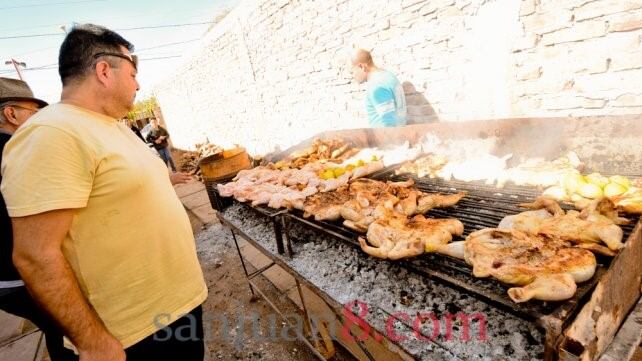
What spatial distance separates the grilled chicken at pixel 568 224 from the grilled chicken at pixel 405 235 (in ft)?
1.25

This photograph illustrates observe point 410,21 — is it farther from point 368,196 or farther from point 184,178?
point 184,178

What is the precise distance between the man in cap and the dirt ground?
5.38ft

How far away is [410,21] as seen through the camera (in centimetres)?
522

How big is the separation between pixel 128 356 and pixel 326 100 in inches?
263

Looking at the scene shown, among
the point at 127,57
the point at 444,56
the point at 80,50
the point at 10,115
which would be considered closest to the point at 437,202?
the point at 127,57

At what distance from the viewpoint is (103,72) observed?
203 centimetres

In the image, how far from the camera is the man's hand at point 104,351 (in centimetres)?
168

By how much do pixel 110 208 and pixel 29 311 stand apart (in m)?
2.14

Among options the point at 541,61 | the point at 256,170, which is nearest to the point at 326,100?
the point at 256,170

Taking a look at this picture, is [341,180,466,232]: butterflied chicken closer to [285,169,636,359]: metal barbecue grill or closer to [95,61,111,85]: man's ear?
[285,169,636,359]: metal barbecue grill

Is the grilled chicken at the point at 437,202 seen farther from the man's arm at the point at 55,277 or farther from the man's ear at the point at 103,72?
the man's ear at the point at 103,72

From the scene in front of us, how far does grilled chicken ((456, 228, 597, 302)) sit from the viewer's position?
1.35 m

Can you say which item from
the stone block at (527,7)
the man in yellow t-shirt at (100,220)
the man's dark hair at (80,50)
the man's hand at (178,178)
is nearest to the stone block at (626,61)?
the stone block at (527,7)

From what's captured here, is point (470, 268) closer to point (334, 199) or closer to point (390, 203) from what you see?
point (390, 203)
